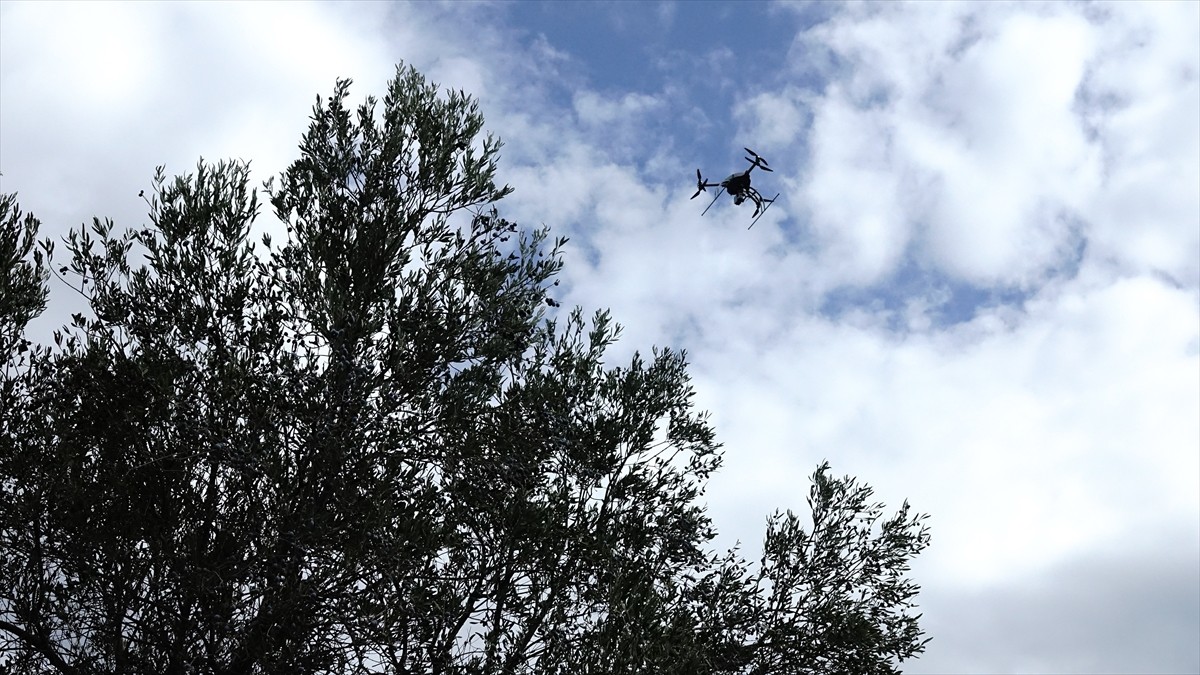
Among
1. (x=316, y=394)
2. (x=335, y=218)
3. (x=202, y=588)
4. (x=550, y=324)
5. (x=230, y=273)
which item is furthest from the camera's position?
(x=550, y=324)

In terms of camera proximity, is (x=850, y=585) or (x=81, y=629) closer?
(x=81, y=629)

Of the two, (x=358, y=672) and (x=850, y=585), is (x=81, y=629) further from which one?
(x=850, y=585)

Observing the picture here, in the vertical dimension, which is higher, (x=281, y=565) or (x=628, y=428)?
(x=628, y=428)

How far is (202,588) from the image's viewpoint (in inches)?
528

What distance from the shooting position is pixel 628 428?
20.7 m

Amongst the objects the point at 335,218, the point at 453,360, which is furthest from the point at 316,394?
the point at 335,218

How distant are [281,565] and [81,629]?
9.13ft

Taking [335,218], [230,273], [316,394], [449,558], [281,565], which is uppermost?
[335,218]

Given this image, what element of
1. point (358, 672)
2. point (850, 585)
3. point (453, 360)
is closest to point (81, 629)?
point (358, 672)

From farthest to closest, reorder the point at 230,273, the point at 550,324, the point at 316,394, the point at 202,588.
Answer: the point at 550,324
the point at 230,273
the point at 316,394
the point at 202,588

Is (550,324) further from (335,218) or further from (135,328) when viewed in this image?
(135,328)

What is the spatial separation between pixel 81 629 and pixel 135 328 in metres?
4.51

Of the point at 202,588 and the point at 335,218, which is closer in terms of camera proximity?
the point at 202,588

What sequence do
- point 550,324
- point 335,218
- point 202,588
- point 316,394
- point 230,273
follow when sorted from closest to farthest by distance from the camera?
point 202,588, point 316,394, point 230,273, point 335,218, point 550,324
